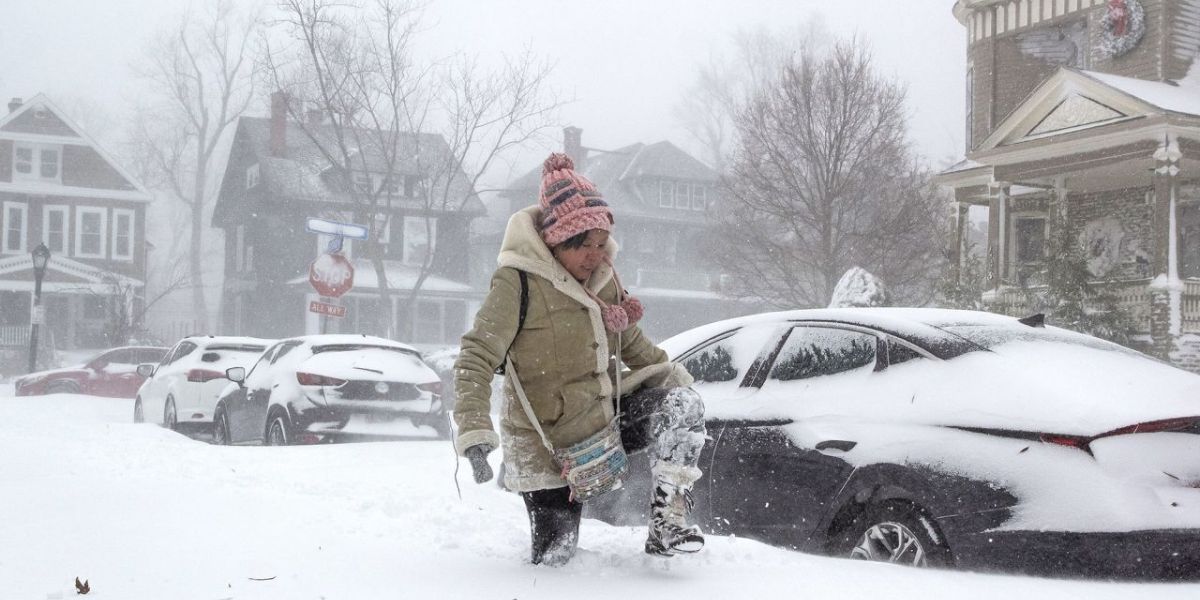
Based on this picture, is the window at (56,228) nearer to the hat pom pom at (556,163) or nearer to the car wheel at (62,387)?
the car wheel at (62,387)

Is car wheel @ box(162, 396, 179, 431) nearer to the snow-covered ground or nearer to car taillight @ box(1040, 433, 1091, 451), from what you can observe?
the snow-covered ground

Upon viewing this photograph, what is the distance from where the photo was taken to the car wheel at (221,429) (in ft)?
39.0

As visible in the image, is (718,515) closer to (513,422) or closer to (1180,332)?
(513,422)

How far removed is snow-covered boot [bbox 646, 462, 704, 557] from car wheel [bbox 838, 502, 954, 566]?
1.00 m

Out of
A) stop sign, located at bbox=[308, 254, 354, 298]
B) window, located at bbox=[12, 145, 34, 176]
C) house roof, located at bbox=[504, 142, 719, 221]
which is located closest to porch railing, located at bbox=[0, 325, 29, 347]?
window, located at bbox=[12, 145, 34, 176]

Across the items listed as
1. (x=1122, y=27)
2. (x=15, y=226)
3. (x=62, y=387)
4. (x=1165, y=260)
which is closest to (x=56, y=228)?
(x=15, y=226)

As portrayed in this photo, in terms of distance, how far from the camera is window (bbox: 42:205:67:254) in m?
41.2

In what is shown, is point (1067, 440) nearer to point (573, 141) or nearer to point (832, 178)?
point (832, 178)

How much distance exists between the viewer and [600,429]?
3.77 metres

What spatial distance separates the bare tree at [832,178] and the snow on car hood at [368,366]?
1090cm

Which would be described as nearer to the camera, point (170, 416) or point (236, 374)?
point (236, 374)

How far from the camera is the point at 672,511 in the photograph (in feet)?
12.2

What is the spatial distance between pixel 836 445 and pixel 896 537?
48 centimetres

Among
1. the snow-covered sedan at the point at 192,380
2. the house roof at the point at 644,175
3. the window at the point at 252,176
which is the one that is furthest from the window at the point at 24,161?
the snow-covered sedan at the point at 192,380
